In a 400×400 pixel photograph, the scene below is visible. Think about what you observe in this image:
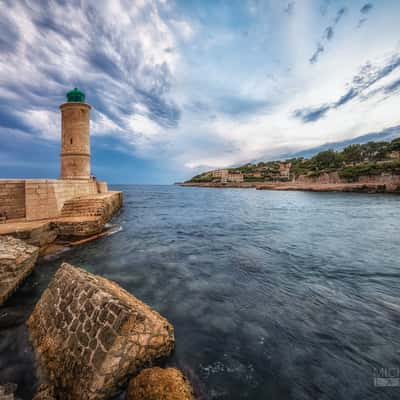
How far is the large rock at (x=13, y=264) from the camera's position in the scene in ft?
15.0

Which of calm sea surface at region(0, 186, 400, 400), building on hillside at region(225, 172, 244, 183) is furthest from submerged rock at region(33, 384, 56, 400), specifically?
building on hillside at region(225, 172, 244, 183)

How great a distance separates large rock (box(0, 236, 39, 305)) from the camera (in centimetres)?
458

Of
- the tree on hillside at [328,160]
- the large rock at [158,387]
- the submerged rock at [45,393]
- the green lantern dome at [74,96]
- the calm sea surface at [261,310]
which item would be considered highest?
the tree on hillside at [328,160]

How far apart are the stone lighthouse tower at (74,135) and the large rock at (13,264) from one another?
11719 mm

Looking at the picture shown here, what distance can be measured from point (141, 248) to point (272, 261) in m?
5.68

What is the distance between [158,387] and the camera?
7.16 ft

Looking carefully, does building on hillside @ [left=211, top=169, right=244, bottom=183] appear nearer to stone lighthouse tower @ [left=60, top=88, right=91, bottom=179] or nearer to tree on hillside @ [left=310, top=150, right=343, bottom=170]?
tree on hillside @ [left=310, top=150, right=343, bottom=170]

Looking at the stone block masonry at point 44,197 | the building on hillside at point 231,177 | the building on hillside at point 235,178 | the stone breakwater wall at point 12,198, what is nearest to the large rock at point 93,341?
the stone block masonry at point 44,197

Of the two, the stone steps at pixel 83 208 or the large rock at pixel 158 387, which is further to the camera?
the stone steps at pixel 83 208

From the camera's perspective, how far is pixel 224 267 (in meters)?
6.96

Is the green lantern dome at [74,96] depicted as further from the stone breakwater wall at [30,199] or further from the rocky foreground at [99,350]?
the rocky foreground at [99,350]

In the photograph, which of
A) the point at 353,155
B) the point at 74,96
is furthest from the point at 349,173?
the point at 74,96

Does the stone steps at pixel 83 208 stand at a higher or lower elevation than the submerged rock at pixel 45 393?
higher

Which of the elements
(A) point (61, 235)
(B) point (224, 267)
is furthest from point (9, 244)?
(B) point (224, 267)
